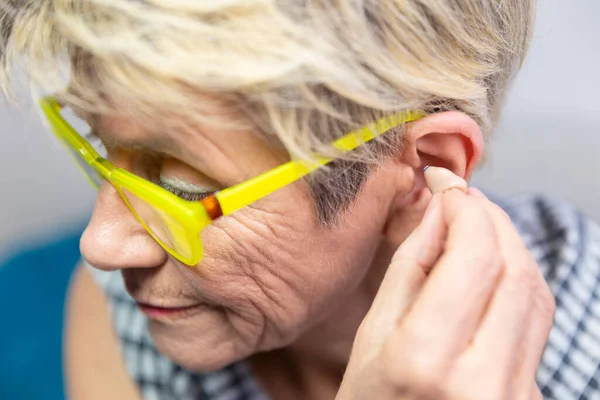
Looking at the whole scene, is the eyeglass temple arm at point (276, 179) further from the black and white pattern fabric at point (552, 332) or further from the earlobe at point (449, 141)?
the black and white pattern fabric at point (552, 332)

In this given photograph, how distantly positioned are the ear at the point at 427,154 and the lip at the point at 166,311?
0.33 m

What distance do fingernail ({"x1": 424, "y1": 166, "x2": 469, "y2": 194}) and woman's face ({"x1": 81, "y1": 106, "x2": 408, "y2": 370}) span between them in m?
0.07

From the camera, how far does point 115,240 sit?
83 cm

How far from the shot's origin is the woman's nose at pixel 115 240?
0.83m

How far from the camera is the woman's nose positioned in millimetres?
826

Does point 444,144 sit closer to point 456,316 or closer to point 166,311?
point 456,316

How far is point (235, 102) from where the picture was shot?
Answer: 71 centimetres

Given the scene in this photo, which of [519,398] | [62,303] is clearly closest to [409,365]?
[519,398]

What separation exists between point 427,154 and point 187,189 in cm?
33

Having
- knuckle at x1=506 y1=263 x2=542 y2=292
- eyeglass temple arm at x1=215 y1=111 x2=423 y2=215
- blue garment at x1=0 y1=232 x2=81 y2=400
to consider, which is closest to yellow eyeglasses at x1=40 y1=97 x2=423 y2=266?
eyeglass temple arm at x1=215 y1=111 x2=423 y2=215

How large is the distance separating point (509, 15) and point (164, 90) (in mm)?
489

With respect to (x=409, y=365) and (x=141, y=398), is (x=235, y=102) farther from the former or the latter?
(x=141, y=398)

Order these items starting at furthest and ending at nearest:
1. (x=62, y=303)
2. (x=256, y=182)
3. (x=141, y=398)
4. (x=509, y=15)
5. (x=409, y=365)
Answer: (x=62, y=303), (x=141, y=398), (x=509, y=15), (x=256, y=182), (x=409, y=365)

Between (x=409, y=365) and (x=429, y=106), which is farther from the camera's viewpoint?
(x=429, y=106)
